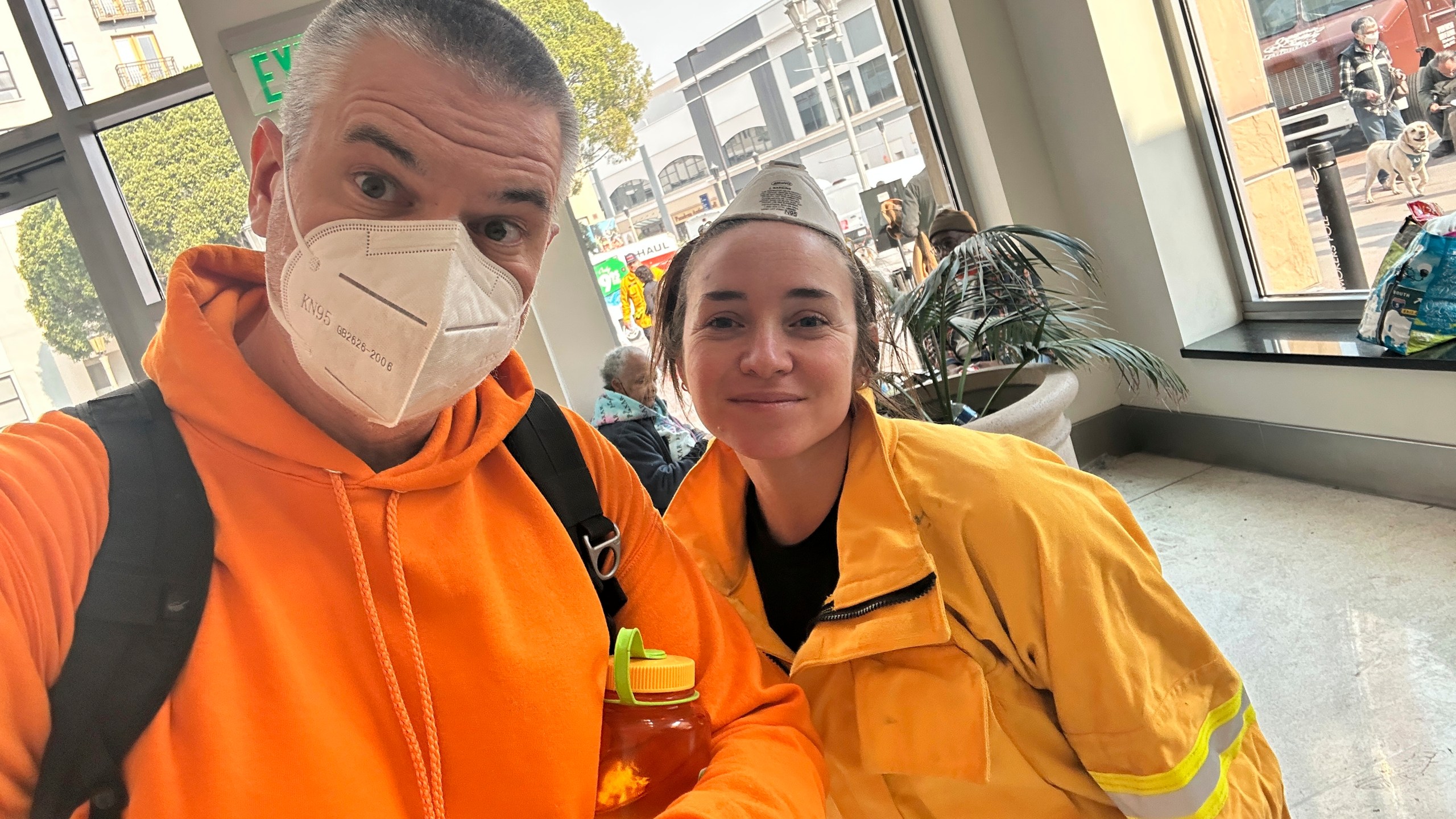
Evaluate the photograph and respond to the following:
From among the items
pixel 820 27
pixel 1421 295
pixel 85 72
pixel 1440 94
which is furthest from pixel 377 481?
pixel 85 72

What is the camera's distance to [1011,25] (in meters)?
3.55

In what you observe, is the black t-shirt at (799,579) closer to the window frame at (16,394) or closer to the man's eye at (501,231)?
the man's eye at (501,231)

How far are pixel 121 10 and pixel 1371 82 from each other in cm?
509

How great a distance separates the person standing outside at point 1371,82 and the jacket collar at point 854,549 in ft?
8.57

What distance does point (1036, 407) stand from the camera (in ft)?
6.98

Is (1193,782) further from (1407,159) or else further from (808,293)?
(1407,159)

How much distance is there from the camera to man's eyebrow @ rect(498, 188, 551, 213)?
805 mm

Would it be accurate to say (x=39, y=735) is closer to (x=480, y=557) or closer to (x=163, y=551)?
(x=163, y=551)

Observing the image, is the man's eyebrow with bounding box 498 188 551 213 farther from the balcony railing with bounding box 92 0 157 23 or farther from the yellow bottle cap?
the balcony railing with bounding box 92 0 157 23

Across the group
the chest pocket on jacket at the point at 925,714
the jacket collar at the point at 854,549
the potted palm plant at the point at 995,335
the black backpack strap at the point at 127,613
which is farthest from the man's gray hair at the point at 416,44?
the potted palm plant at the point at 995,335

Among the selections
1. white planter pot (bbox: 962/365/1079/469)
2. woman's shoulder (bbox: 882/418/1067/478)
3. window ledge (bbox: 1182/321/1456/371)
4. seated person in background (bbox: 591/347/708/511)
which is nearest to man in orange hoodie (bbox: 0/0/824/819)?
woman's shoulder (bbox: 882/418/1067/478)

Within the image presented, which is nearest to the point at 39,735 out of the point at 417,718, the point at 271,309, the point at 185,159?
the point at 417,718

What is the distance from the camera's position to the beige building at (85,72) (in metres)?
3.43

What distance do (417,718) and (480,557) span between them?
0.15 m
